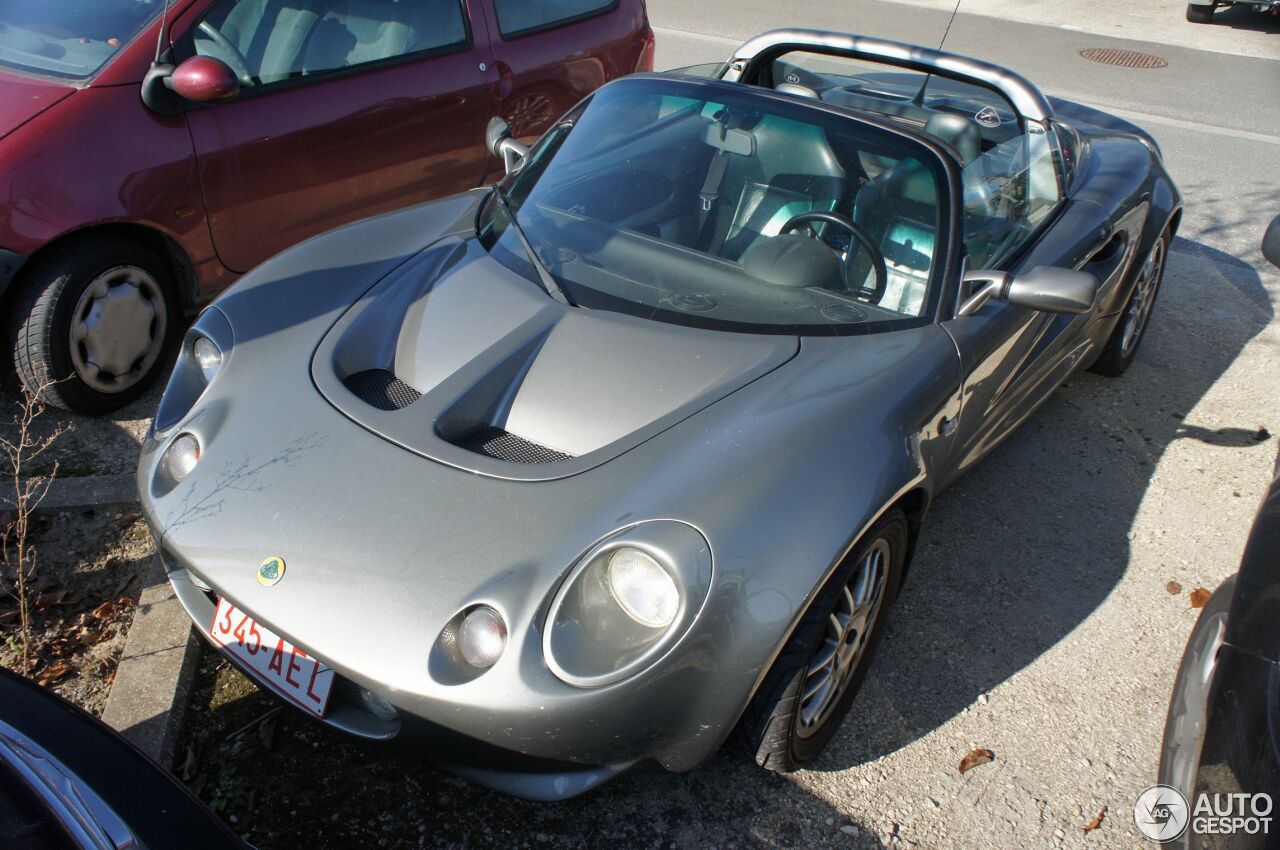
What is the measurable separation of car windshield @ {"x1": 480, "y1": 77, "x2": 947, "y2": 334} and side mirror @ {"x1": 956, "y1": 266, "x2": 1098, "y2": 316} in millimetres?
119

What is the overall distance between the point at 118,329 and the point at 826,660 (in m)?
2.63

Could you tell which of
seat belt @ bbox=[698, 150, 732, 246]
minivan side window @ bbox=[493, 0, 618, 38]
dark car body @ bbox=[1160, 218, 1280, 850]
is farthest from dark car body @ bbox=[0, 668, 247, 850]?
minivan side window @ bbox=[493, 0, 618, 38]

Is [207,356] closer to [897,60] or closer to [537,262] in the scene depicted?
[537,262]

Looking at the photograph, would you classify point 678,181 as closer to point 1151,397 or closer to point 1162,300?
point 1151,397

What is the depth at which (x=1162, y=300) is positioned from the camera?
17.3 ft

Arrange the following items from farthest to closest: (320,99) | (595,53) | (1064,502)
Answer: (595,53), (320,99), (1064,502)

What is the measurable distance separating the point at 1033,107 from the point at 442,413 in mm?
2455

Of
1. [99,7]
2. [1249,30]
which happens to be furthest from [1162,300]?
[1249,30]

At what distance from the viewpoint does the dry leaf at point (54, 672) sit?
2682mm

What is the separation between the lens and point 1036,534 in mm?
3523

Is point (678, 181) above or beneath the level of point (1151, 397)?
above

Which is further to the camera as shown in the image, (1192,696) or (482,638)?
(1192,696)

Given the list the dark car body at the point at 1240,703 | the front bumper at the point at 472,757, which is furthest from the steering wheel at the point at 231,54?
the dark car body at the point at 1240,703

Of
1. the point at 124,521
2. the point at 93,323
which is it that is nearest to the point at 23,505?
the point at 124,521
